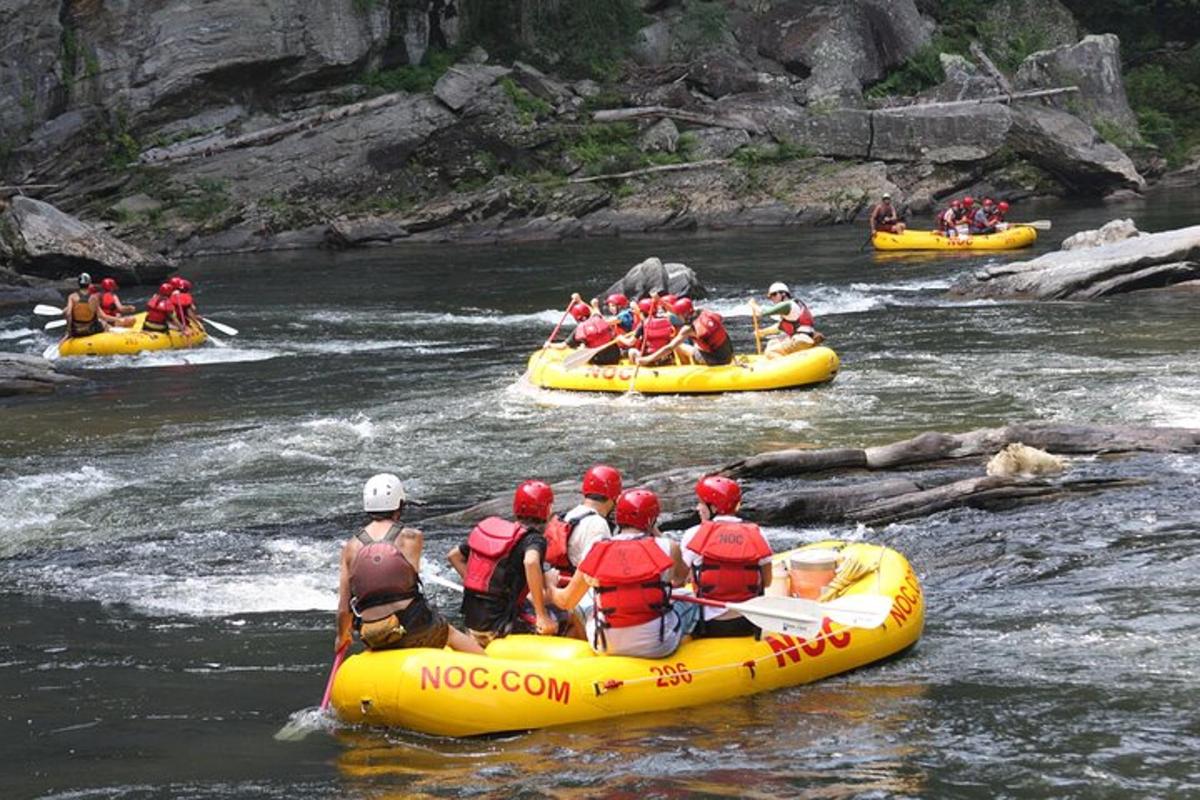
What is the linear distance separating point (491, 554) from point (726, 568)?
1311 mm

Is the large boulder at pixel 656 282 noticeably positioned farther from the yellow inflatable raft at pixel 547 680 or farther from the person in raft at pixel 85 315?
the yellow inflatable raft at pixel 547 680

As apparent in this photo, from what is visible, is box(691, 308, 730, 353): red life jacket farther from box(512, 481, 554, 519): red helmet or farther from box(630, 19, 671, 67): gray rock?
box(630, 19, 671, 67): gray rock

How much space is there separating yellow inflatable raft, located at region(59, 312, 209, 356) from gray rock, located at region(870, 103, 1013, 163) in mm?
25404

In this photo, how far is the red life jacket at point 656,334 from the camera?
1900cm

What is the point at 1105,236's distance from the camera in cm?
2959

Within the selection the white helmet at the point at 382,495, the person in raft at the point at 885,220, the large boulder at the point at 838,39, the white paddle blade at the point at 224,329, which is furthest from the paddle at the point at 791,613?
the large boulder at the point at 838,39

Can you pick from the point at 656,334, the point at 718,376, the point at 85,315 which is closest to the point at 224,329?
the point at 85,315

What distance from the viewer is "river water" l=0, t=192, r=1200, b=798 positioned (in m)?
7.64

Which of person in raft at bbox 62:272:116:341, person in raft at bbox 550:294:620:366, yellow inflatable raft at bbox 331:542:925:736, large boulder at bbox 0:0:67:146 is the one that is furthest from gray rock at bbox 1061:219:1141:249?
large boulder at bbox 0:0:67:146

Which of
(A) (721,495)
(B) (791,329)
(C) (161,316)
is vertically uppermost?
(C) (161,316)

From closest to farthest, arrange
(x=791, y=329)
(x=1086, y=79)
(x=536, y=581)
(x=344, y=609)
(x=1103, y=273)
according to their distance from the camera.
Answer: (x=344, y=609) < (x=536, y=581) < (x=791, y=329) < (x=1103, y=273) < (x=1086, y=79)

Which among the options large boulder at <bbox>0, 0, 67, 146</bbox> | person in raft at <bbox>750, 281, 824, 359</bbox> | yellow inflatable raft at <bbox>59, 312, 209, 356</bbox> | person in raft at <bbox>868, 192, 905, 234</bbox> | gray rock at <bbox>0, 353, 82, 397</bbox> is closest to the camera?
person in raft at <bbox>750, 281, 824, 359</bbox>

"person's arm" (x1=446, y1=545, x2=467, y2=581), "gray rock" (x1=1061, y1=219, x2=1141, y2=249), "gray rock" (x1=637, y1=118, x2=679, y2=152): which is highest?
"gray rock" (x1=637, y1=118, x2=679, y2=152)

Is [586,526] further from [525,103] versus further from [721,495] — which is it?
[525,103]
